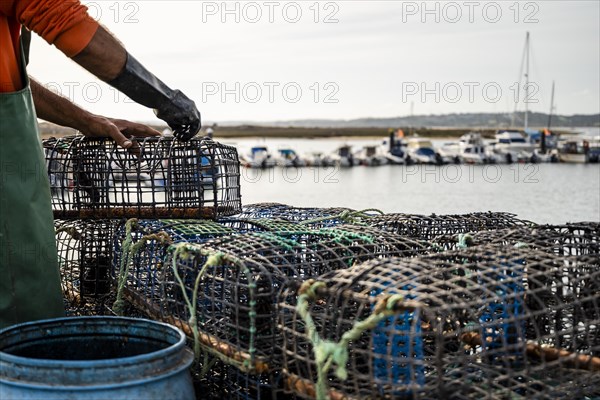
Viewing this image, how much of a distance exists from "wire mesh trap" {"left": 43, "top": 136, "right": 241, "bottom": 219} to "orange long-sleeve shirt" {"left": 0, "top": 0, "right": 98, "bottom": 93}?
3.37ft

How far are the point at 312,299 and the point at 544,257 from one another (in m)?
1.11

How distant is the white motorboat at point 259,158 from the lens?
64.8 m

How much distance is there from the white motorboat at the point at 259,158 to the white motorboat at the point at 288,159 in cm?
80

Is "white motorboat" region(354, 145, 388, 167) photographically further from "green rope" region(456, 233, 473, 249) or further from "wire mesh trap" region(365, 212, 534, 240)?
"green rope" region(456, 233, 473, 249)

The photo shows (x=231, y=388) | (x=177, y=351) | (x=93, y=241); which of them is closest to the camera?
(x=177, y=351)

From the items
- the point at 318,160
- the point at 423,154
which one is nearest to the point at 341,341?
the point at 318,160

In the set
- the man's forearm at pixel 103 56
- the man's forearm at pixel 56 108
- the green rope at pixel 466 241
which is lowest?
the green rope at pixel 466 241

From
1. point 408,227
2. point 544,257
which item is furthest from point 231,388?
point 408,227

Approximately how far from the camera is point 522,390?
352 cm

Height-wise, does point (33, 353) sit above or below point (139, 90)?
below

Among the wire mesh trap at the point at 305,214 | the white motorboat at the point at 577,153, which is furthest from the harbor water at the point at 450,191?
the wire mesh trap at the point at 305,214

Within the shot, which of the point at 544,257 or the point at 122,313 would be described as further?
the point at 122,313

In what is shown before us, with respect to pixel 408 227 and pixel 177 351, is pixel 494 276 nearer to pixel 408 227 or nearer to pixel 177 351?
pixel 177 351

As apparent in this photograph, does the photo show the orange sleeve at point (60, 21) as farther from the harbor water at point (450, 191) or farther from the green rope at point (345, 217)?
the harbor water at point (450, 191)
